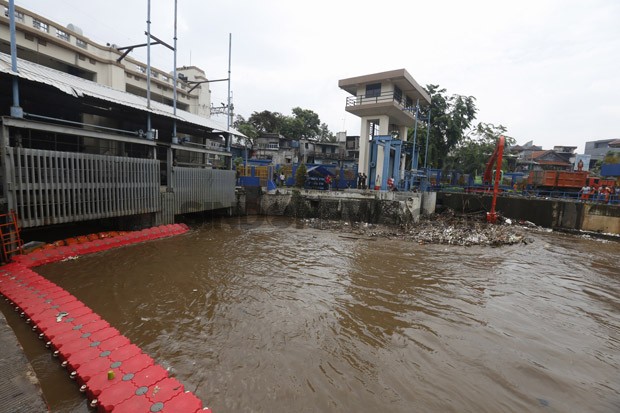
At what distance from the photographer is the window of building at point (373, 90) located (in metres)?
23.3

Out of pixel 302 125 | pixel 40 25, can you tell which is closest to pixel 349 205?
pixel 40 25

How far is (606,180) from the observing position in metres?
22.0

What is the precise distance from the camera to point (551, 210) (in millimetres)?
18109

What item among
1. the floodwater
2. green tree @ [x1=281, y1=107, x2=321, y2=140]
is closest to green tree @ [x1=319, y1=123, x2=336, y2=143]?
green tree @ [x1=281, y1=107, x2=321, y2=140]

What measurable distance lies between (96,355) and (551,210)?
2304 centimetres

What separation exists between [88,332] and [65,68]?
2868 centimetres

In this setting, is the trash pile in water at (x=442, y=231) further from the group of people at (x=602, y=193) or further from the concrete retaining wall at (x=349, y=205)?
the group of people at (x=602, y=193)

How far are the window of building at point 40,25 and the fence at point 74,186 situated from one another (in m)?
21.6

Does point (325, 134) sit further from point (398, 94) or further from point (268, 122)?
point (398, 94)

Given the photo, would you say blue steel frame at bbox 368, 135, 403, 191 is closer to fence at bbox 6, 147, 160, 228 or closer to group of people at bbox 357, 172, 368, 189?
group of people at bbox 357, 172, 368, 189

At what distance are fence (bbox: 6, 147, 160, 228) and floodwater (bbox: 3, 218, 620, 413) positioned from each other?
1.54 metres

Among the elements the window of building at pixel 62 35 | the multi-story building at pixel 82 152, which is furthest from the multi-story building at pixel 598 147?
the window of building at pixel 62 35

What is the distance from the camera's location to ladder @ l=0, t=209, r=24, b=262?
24.5 ft

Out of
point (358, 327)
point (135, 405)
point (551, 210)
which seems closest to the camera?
point (135, 405)
